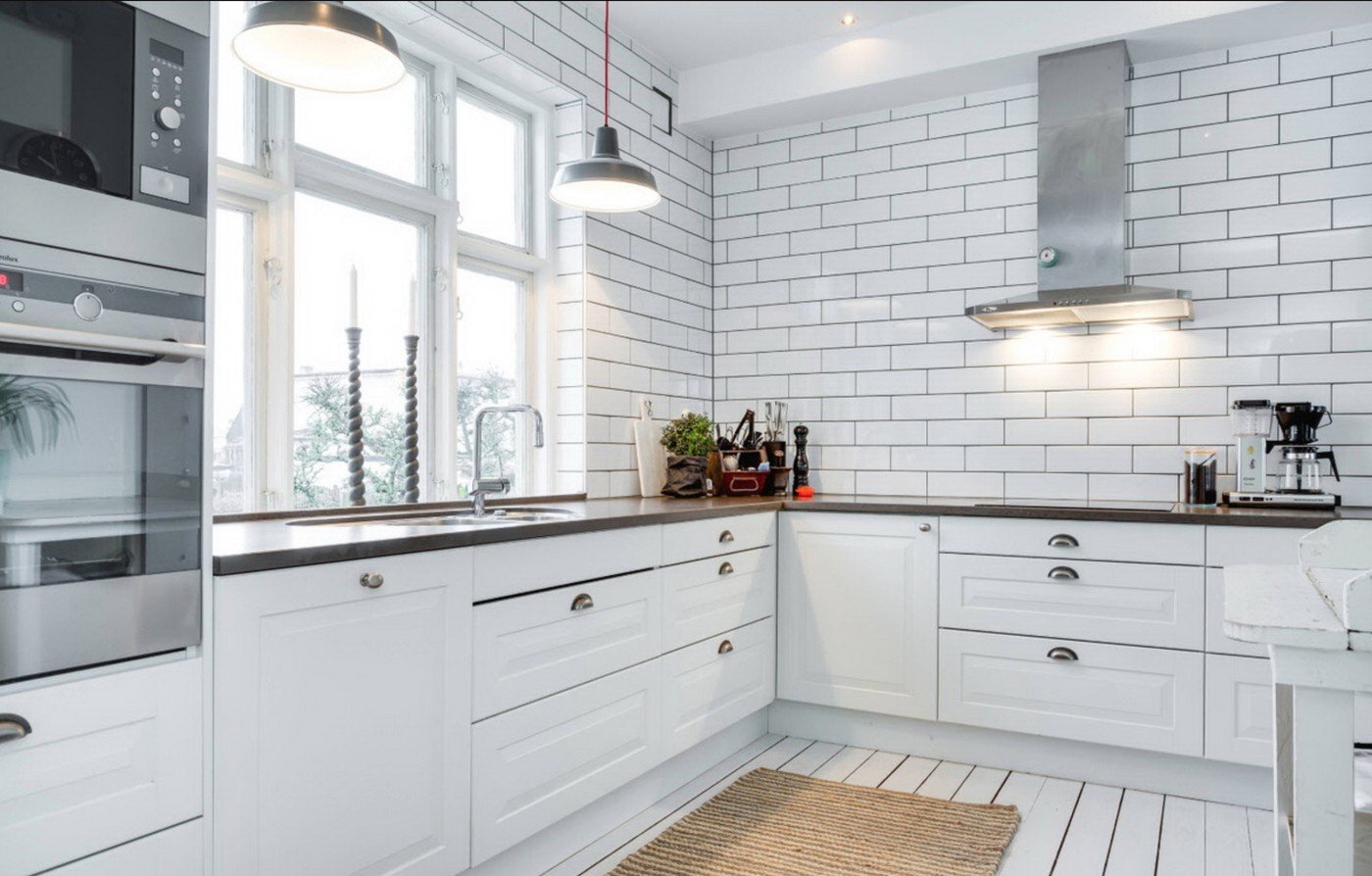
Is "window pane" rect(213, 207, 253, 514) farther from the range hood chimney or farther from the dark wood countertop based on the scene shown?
the range hood chimney

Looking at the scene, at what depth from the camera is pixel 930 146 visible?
3.61 meters

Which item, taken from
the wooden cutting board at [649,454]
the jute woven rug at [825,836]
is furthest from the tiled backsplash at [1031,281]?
the jute woven rug at [825,836]

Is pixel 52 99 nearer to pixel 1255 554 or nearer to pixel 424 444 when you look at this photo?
pixel 424 444

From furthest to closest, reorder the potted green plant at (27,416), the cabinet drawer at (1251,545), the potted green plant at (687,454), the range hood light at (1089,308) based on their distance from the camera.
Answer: the potted green plant at (687,454)
the range hood light at (1089,308)
the cabinet drawer at (1251,545)
the potted green plant at (27,416)

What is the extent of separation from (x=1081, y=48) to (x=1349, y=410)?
1430 mm

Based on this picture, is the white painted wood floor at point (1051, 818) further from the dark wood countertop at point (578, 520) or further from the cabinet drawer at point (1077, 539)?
the dark wood countertop at point (578, 520)

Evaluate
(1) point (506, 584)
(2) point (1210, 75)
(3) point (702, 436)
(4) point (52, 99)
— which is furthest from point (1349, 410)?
(4) point (52, 99)

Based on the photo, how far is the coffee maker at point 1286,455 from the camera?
9.20 ft

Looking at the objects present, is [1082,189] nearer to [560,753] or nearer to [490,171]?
[490,171]

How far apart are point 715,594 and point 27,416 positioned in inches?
78.0

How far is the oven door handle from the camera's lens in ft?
3.86

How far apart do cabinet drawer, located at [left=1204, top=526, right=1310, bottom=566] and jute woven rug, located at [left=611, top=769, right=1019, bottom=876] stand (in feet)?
3.00

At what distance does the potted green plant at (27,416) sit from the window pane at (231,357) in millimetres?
1078

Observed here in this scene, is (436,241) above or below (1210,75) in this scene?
below
